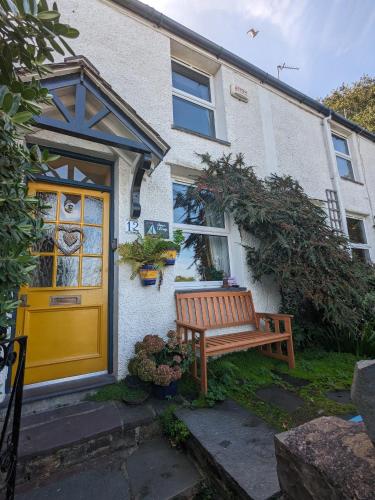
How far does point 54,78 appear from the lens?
243cm

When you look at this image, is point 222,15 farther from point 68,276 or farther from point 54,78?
point 68,276

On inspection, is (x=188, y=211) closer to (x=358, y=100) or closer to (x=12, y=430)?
(x=12, y=430)

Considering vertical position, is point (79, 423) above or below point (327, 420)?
below

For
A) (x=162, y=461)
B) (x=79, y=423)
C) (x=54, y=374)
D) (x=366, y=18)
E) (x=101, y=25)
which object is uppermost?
(x=366, y=18)

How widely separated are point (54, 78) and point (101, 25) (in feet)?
7.29

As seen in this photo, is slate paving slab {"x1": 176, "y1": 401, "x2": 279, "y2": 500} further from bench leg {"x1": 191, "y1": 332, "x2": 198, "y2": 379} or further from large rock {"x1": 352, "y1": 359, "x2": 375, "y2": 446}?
large rock {"x1": 352, "y1": 359, "x2": 375, "y2": 446}

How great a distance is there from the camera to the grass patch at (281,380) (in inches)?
92.5

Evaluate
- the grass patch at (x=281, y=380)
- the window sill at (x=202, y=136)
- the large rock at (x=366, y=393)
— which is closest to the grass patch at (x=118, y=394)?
the grass patch at (x=281, y=380)

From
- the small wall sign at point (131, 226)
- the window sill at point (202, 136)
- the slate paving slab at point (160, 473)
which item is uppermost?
the window sill at point (202, 136)

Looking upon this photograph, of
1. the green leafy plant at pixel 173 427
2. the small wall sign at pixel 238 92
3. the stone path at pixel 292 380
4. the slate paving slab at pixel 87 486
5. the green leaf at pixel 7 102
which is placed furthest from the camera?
the small wall sign at pixel 238 92

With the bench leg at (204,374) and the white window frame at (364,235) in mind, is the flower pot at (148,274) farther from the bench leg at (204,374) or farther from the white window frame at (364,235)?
the white window frame at (364,235)

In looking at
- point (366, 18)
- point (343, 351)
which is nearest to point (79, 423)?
point (343, 351)

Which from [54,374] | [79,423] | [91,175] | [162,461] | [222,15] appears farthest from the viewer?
[222,15]

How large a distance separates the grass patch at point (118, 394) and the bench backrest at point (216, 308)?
3.28 feet
